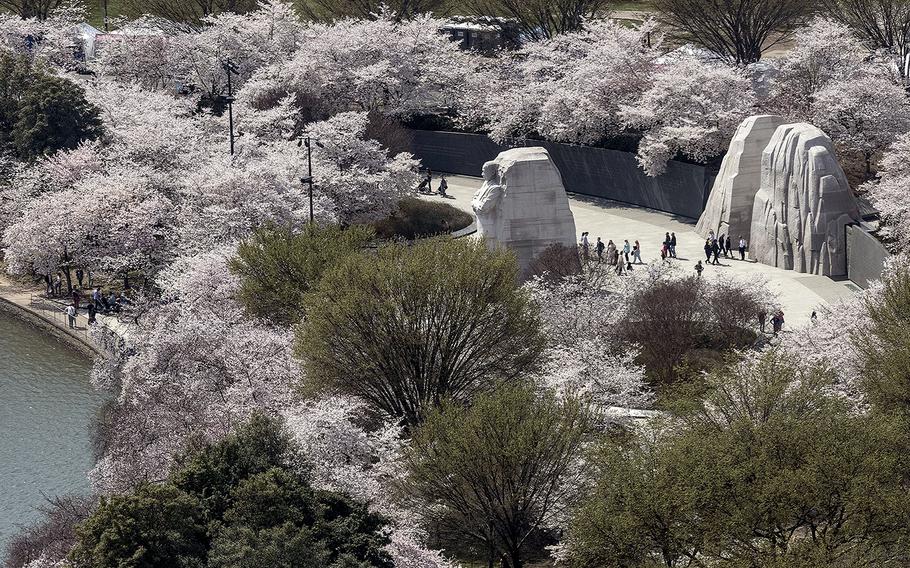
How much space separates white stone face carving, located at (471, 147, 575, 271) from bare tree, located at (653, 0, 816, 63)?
3474 cm

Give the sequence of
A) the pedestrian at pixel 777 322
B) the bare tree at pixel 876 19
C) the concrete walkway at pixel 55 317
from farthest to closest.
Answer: the bare tree at pixel 876 19
the concrete walkway at pixel 55 317
the pedestrian at pixel 777 322

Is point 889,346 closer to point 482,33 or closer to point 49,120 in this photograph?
point 49,120

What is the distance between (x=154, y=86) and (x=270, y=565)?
2601 inches

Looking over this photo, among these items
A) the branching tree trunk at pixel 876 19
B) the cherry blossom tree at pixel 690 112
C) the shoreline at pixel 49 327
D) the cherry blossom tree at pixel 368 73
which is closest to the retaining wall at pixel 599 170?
the cherry blossom tree at pixel 690 112

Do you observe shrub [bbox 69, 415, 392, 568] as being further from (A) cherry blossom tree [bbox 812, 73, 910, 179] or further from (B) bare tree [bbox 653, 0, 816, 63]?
(B) bare tree [bbox 653, 0, 816, 63]

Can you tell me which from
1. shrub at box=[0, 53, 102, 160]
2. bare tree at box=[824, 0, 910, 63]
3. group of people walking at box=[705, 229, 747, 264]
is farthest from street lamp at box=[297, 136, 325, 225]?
bare tree at box=[824, 0, 910, 63]

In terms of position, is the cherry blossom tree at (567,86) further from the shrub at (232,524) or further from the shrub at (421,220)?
the shrub at (232,524)

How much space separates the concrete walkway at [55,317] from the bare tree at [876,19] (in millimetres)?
48648

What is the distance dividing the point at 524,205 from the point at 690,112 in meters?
19.5

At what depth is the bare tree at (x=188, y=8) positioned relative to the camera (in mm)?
106375

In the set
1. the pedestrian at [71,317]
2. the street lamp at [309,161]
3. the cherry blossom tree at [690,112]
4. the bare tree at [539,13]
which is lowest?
the pedestrian at [71,317]

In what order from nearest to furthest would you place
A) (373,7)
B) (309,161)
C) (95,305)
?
(95,305), (309,161), (373,7)

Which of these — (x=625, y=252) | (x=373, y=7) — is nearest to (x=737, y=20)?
(x=373, y=7)

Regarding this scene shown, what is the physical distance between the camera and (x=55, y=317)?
64.9 meters
